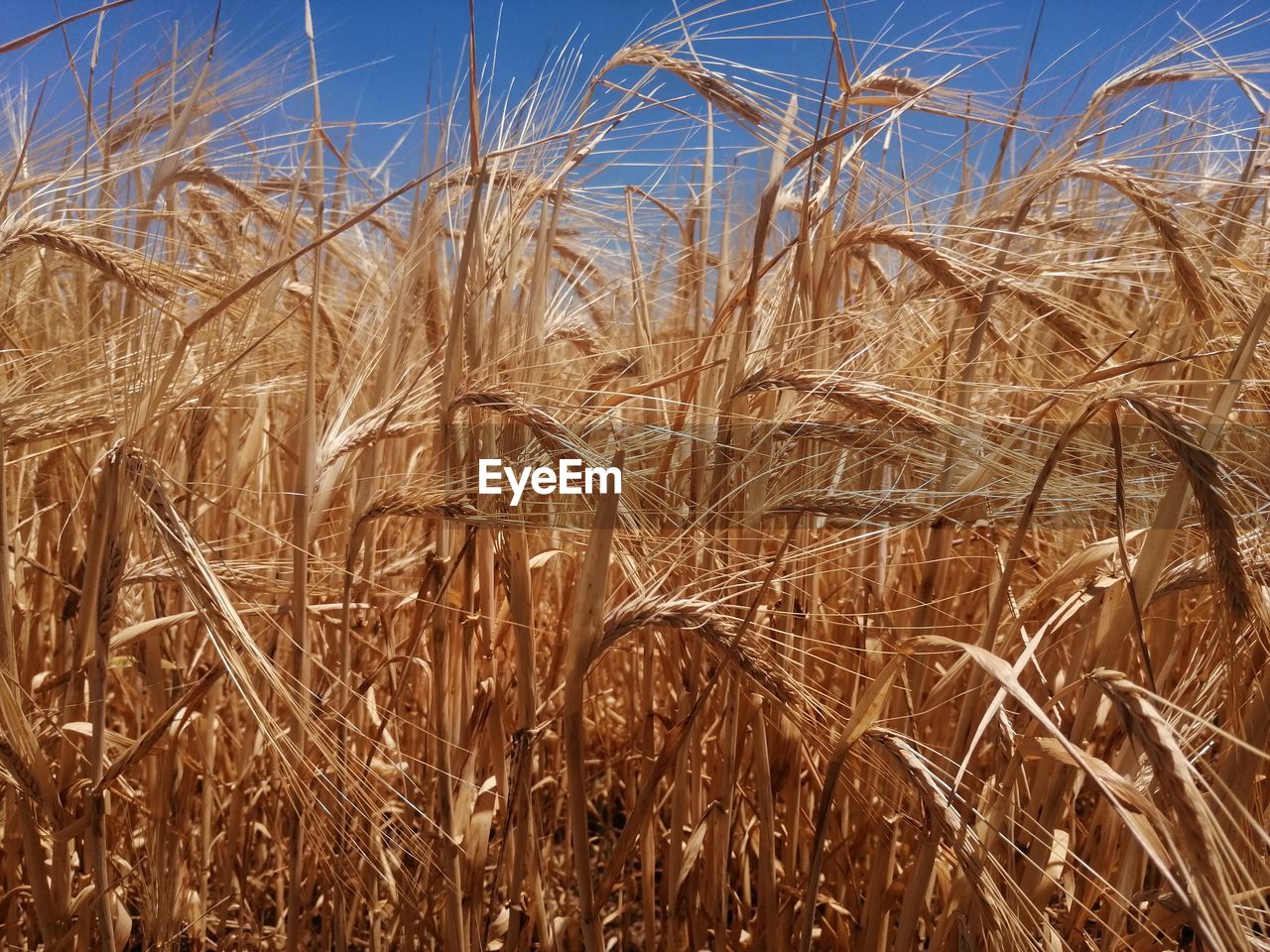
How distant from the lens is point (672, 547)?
1.16 metres

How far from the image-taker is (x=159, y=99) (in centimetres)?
163

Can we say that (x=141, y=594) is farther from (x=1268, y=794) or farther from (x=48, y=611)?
(x=1268, y=794)

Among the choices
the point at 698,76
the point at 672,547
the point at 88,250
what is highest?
the point at 698,76

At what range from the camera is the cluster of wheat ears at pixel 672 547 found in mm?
942

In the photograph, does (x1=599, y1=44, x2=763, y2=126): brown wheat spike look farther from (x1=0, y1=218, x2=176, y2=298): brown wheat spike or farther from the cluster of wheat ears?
(x1=0, y1=218, x2=176, y2=298): brown wheat spike

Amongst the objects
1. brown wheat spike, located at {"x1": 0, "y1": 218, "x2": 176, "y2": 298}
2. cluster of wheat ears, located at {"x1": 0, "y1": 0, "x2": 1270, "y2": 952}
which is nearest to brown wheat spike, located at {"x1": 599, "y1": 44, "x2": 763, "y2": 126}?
cluster of wheat ears, located at {"x1": 0, "y1": 0, "x2": 1270, "y2": 952}

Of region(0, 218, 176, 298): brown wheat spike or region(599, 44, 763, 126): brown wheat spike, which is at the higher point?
region(599, 44, 763, 126): brown wheat spike

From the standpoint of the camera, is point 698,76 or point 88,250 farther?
point 698,76

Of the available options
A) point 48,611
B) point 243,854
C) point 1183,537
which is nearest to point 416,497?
point 243,854

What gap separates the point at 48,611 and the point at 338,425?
934 millimetres

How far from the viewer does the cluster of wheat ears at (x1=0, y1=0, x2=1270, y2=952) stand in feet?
3.09

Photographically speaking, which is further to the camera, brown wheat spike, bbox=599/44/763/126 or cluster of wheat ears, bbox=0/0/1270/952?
brown wheat spike, bbox=599/44/763/126

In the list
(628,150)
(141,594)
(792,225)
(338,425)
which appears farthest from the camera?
(792,225)

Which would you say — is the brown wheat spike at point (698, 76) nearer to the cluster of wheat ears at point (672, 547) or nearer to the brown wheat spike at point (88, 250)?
the cluster of wheat ears at point (672, 547)
